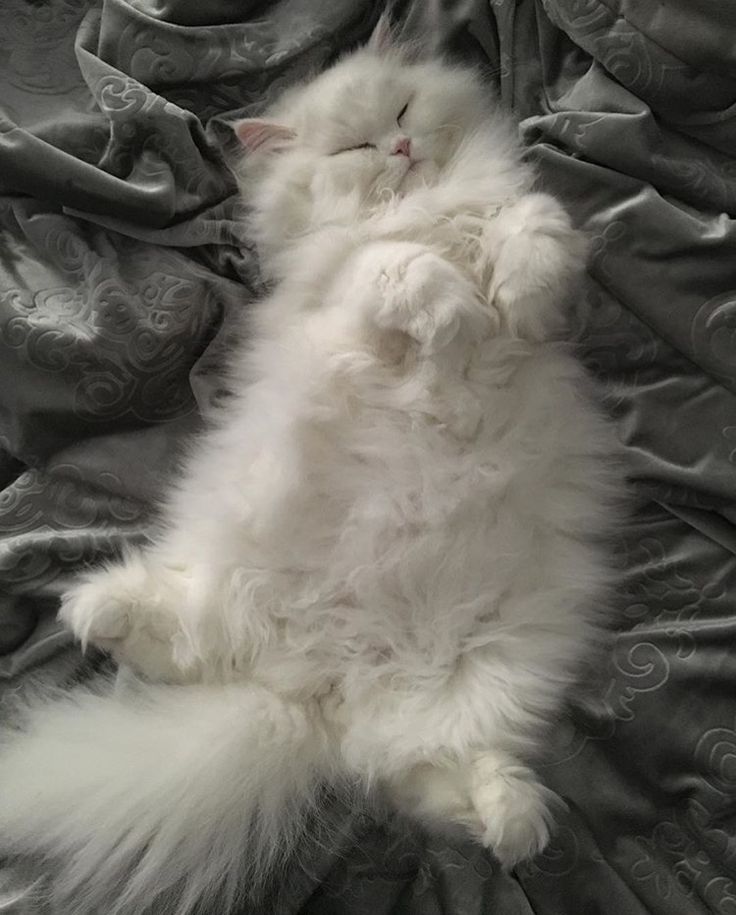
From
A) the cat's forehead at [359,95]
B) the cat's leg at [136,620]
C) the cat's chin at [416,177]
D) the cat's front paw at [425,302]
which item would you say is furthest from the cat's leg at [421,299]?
the cat's leg at [136,620]

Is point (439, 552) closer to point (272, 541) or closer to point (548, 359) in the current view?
point (272, 541)

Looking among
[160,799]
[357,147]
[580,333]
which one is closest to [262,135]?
[357,147]

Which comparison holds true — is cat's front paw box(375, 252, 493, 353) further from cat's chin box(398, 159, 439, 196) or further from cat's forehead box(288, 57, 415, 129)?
cat's forehead box(288, 57, 415, 129)

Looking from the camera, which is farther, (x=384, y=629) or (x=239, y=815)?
(x=384, y=629)

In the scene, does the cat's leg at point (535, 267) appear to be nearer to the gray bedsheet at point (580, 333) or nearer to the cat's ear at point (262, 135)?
the gray bedsheet at point (580, 333)

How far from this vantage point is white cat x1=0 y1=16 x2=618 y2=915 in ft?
3.62

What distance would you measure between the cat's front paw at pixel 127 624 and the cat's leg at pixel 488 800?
1.27ft

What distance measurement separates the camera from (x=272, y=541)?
129 centimetres

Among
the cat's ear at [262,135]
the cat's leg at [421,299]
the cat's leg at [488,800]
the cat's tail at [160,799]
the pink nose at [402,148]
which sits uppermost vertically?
the pink nose at [402,148]

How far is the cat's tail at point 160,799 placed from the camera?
42.9 inches

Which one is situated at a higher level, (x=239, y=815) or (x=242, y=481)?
(x=242, y=481)

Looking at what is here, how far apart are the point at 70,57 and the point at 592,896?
1941mm

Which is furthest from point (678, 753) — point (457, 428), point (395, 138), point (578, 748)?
point (395, 138)

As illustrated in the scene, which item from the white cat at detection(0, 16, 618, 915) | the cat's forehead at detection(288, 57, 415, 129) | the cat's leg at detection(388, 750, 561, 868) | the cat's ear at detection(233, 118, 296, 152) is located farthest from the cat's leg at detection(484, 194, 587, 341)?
the cat's leg at detection(388, 750, 561, 868)
